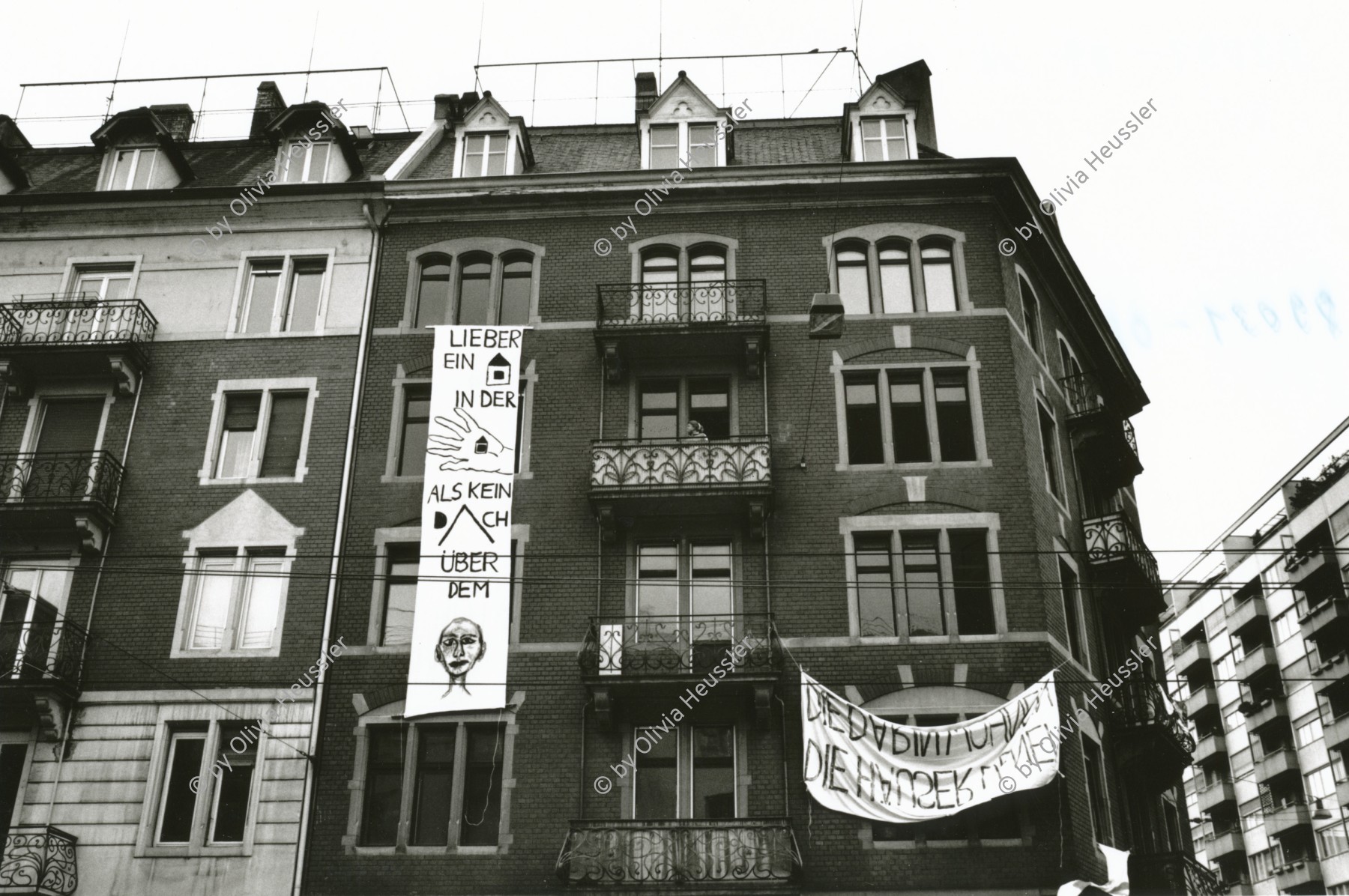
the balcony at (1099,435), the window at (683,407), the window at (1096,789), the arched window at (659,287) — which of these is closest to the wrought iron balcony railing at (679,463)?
the window at (683,407)

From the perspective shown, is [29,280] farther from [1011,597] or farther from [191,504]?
[1011,597]

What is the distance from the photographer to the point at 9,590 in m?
22.6

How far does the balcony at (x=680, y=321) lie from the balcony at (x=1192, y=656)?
5507 centimetres

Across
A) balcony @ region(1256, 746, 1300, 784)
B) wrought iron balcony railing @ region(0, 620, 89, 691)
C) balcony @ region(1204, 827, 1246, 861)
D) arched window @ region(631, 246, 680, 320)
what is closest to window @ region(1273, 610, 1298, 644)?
balcony @ region(1256, 746, 1300, 784)

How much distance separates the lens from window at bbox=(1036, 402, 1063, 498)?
24250mm

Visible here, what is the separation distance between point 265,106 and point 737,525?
18703mm

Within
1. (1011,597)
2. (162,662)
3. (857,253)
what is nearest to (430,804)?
(162,662)

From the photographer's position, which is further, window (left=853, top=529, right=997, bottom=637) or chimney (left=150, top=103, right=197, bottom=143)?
chimney (left=150, top=103, right=197, bottom=143)

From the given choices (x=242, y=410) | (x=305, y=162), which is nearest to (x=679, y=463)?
(x=242, y=410)

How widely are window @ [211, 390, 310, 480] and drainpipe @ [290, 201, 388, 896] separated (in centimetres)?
96

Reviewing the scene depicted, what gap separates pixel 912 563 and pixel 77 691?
578 inches

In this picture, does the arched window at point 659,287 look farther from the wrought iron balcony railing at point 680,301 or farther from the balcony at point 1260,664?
the balcony at point 1260,664

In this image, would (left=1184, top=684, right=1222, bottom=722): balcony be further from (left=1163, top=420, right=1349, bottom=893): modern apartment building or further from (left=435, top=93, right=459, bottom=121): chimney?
(left=435, top=93, right=459, bottom=121): chimney

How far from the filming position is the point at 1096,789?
2164cm
